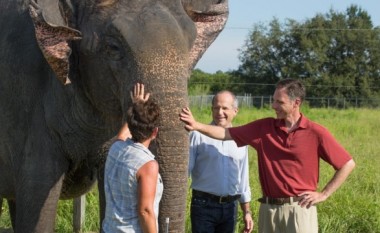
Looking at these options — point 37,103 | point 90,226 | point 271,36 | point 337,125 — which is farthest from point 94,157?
point 271,36

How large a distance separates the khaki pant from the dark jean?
0.51 m

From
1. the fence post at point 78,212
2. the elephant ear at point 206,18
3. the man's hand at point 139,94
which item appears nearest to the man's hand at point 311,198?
the elephant ear at point 206,18

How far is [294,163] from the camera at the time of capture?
4.51 m

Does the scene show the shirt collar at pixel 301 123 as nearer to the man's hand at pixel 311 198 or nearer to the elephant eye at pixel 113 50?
the man's hand at pixel 311 198

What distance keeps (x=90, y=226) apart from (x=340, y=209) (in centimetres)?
267

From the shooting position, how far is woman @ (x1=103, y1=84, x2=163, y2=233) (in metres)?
3.18

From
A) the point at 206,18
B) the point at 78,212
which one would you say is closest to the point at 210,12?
the point at 206,18

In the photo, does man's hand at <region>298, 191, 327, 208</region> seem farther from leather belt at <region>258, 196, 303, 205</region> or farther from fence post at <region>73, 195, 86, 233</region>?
fence post at <region>73, 195, 86, 233</region>

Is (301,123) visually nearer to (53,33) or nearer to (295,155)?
(295,155)

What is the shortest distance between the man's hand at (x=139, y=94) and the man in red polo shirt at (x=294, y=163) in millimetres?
1017

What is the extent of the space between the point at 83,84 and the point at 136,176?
111 cm

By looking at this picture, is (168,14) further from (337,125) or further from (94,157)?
(337,125)

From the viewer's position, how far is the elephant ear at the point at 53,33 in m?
3.87

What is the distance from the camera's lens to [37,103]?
14.9 feet
